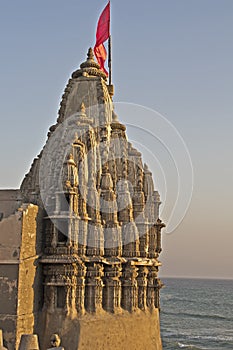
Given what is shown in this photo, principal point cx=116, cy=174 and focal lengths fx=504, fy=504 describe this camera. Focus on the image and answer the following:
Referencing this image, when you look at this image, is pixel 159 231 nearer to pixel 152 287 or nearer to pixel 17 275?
pixel 152 287

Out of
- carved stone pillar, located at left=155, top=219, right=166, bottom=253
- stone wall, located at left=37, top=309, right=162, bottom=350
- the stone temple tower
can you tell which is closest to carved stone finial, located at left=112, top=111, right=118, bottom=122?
the stone temple tower

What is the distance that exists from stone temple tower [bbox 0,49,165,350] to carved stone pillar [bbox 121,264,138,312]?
5cm

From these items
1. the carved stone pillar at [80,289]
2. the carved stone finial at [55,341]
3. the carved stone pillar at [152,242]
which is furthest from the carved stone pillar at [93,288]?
the carved stone pillar at [152,242]

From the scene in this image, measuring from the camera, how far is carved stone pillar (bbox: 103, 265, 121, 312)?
80.7ft

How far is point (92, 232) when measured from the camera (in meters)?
24.5

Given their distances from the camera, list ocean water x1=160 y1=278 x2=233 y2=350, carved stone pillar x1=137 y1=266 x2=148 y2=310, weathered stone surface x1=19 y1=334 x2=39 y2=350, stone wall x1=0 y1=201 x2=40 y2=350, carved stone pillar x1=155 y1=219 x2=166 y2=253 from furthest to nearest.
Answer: ocean water x1=160 y1=278 x2=233 y2=350 < carved stone pillar x1=155 y1=219 x2=166 y2=253 < carved stone pillar x1=137 y1=266 x2=148 y2=310 < stone wall x1=0 y1=201 x2=40 y2=350 < weathered stone surface x1=19 y1=334 x2=39 y2=350

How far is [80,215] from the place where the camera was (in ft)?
79.1

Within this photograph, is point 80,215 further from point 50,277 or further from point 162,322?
point 162,322

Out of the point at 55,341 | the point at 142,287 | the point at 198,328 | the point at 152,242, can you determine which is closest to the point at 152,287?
the point at 142,287

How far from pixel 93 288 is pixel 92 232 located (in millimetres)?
2662

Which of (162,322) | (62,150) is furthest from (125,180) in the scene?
(162,322)

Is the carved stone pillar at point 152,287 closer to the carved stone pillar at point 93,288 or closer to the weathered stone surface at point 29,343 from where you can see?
the carved stone pillar at point 93,288

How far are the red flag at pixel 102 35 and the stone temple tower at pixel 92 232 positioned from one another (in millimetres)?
2946

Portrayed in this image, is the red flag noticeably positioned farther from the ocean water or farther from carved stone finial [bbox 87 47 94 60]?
the ocean water
